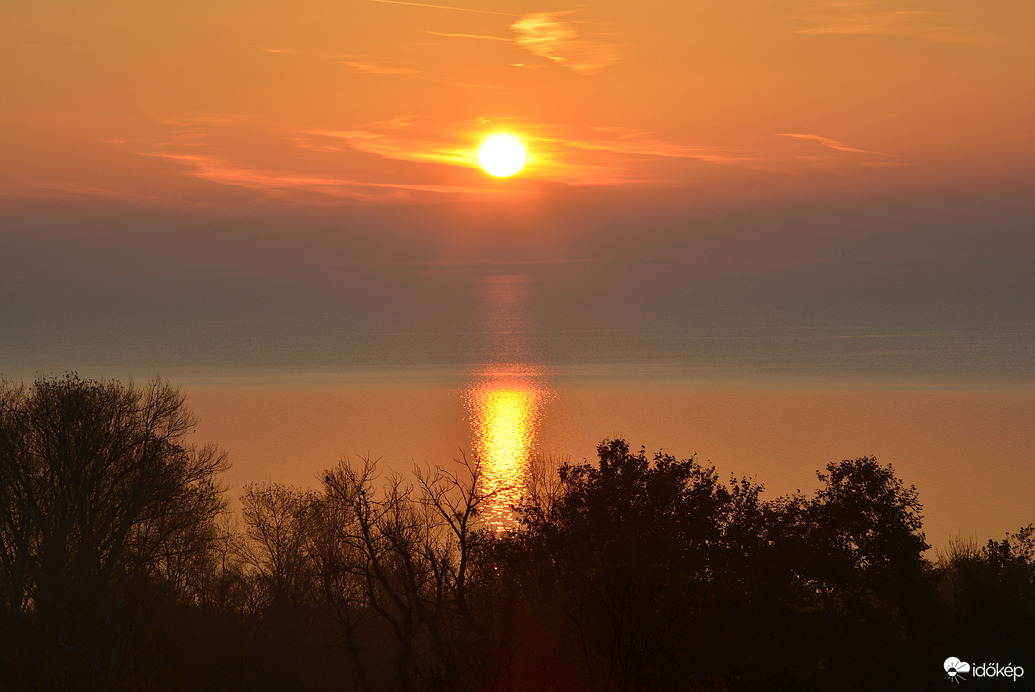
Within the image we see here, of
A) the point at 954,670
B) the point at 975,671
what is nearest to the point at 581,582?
the point at 954,670

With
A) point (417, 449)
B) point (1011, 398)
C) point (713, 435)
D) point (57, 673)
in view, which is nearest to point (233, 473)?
point (417, 449)

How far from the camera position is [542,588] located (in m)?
31.3

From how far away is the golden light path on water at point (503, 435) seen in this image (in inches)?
3297

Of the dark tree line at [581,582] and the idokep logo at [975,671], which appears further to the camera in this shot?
the idokep logo at [975,671]

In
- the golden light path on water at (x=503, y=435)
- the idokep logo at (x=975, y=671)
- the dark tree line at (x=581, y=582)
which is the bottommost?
the idokep logo at (x=975, y=671)

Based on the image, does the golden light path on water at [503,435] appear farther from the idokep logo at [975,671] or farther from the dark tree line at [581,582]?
the idokep logo at [975,671]

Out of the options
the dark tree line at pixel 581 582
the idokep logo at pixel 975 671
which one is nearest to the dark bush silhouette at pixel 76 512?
the dark tree line at pixel 581 582

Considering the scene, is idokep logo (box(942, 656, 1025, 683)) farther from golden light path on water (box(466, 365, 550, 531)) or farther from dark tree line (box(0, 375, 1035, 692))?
golden light path on water (box(466, 365, 550, 531))

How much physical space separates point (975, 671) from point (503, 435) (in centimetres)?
9890

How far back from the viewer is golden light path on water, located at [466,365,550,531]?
8373cm

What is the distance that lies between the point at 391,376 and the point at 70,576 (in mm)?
156697

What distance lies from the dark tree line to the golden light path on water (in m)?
18.9

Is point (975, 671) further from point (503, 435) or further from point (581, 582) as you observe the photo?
point (503, 435)

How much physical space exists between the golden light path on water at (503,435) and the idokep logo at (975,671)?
25.8m
